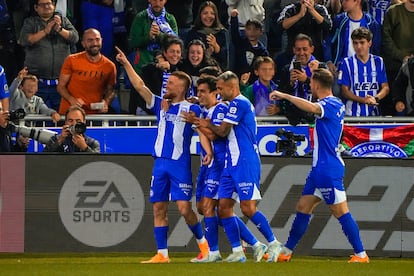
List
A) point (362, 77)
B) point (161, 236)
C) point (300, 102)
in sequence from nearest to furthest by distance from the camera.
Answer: point (300, 102), point (161, 236), point (362, 77)

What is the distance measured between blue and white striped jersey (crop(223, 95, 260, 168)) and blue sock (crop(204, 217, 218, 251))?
2.50ft

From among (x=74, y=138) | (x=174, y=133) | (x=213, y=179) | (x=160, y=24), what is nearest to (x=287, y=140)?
(x=213, y=179)

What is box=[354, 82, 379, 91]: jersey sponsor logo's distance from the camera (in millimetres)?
17547

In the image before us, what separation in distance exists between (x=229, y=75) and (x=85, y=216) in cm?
350

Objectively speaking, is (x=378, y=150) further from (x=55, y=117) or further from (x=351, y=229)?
(x=55, y=117)

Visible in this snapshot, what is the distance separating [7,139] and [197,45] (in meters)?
3.04

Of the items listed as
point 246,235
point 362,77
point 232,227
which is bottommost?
point 246,235

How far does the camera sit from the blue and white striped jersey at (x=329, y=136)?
45.8 feet

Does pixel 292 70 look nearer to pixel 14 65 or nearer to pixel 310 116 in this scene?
pixel 310 116

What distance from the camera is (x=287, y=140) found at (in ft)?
51.5

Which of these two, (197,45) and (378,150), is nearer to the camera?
(378,150)

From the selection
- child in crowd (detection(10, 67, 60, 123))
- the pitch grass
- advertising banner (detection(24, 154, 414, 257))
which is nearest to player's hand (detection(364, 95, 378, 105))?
advertising banner (detection(24, 154, 414, 257))

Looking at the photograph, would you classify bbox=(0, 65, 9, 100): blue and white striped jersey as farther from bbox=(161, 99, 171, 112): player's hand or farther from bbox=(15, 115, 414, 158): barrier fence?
bbox=(161, 99, 171, 112): player's hand

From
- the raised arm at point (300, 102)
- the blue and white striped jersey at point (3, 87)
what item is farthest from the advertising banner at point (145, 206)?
the raised arm at point (300, 102)
